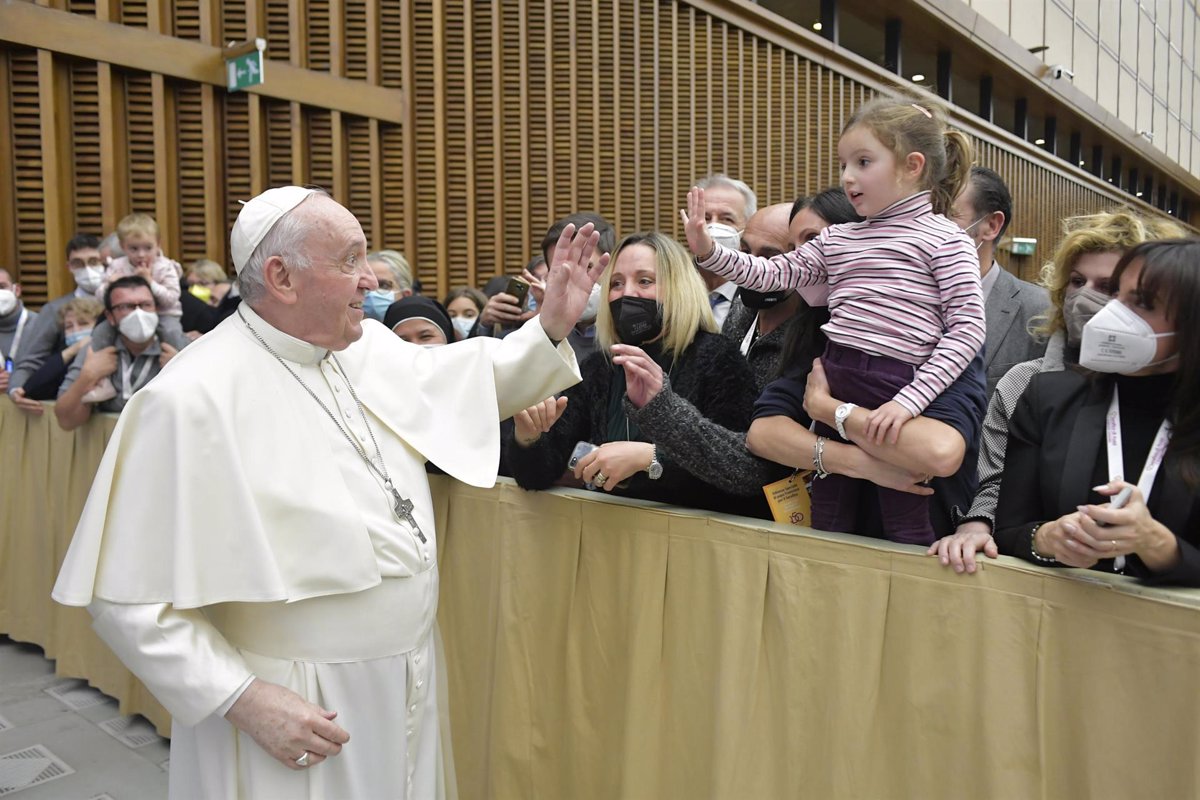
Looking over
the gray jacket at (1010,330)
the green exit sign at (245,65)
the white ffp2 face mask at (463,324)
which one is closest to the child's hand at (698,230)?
the gray jacket at (1010,330)

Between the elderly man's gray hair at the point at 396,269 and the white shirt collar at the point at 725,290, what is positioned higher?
the elderly man's gray hair at the point at 396,269

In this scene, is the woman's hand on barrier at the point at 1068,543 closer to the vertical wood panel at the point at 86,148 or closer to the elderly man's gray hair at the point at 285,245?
the elderly man's gray hair at the point at 285,245

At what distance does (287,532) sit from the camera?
150 cm

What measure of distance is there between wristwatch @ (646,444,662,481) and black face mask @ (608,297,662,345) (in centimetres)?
28

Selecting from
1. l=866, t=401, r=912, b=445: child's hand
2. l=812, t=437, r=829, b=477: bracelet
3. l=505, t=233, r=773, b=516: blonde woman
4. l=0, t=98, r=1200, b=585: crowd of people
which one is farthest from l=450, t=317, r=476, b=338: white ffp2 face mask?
l=866, t=401, r=912, b=445: child's hand

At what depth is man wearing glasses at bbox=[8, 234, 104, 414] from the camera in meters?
4.04

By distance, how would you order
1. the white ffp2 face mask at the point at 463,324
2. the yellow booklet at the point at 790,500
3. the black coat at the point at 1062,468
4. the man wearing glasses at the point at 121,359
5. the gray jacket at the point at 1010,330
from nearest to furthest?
the black coat at the point at 1062,468, the yellow booklet at the point at 790,500, the gray jacket at the point at 1010,330, the man wearing glasses at the point at 121,359, the white ffp2 face mask at the point at 463,324

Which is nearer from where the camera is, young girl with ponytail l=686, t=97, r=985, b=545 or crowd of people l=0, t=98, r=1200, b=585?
crowd of people l=0, t=98, r=1200, b=585

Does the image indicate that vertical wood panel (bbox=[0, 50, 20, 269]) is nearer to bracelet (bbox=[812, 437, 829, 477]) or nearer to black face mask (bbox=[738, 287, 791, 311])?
black face mask (bbox=[738, 287, 791, 311])

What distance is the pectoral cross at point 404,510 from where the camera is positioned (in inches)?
65.4

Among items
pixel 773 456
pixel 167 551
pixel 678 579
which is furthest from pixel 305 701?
pixel 773 456

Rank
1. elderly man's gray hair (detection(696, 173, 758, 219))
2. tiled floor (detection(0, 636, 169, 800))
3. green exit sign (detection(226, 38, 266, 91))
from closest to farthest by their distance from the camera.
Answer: tiled floor (detection(0, 636, 169, 800)) < elderly man's gray hair (detection(696, 173, 758, 219)) < green exit sign (detection(226, 38, 266, 91))

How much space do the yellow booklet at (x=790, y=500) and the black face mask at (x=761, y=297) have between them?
438 mm

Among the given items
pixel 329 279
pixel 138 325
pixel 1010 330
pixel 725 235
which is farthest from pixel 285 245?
pixel 138 325
